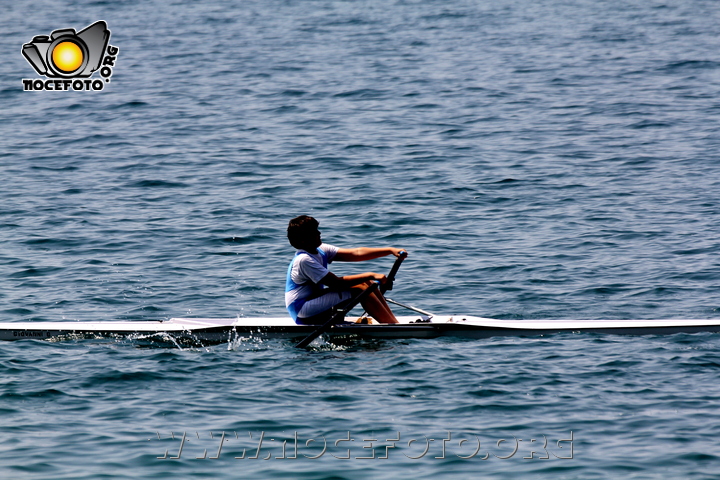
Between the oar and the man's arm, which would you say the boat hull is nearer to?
the oar

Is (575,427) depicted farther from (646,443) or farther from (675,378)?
(675,378)

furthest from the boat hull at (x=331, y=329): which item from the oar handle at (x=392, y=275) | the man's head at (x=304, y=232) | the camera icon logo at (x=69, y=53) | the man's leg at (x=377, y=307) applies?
the camera icon logo at (x=69, y=53)

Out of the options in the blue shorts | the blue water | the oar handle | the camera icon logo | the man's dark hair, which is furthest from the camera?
the camera icon logo

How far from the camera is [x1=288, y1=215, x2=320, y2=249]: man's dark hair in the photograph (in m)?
8.98

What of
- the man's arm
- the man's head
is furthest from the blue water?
the man's head

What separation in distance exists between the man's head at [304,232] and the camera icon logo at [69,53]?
510 inches

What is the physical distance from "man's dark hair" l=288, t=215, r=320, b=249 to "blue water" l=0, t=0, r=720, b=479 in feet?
3.58

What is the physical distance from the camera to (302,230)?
8.98 meters

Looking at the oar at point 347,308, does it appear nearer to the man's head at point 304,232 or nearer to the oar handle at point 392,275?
the oar handle at point 392,275

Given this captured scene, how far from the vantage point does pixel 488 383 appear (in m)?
8.12

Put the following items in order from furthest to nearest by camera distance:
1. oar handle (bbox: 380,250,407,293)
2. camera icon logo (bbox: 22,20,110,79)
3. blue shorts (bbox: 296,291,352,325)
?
1. camera icon logo (bbox: 22,20,110,79)
2. blue shorts (bbox: 296,291,352,325)
3. oar handle (bbox: 380,250,407,293)

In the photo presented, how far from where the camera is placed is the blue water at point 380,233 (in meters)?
7.24

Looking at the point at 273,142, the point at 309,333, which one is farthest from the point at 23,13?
the point at 309,333

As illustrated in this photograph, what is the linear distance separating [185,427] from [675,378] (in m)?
4.23
